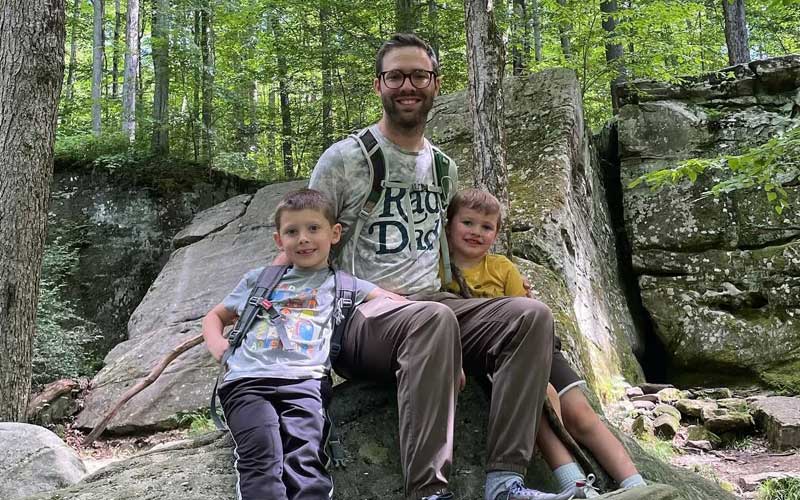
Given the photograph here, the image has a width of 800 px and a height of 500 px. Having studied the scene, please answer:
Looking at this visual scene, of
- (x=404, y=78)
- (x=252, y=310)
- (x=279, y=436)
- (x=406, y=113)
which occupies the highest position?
(x=404, y=78)

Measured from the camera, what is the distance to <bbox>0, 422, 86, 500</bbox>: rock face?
155 inches

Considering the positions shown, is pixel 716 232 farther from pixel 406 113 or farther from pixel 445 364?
pixel 445 364

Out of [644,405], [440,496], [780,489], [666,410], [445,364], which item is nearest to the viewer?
[440,496]

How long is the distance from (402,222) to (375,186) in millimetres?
214

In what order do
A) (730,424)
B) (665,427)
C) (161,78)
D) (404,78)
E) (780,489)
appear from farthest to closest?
1. (161,78)
2. (730,424)
3. (665,427)
4. (780,489)
5. (404,78)

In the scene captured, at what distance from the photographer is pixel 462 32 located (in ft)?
33.1

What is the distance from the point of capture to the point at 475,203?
10.3 feet

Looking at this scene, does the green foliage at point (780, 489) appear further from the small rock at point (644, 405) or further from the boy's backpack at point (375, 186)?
the boy's backpack at point (375, 186)

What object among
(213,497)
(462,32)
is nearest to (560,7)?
(462,32)

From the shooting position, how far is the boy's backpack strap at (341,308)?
257cm

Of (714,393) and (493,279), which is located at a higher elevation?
(493,279)

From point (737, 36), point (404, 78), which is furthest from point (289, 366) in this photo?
point (737, 36)

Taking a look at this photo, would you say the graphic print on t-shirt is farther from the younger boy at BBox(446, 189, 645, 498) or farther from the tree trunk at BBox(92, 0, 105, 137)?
the tree trunk at BBox(92, 0, 105, 137)

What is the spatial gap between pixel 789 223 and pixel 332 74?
7517 millimetres
